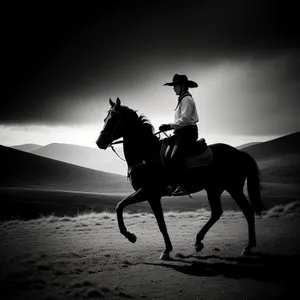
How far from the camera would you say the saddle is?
5.31 m

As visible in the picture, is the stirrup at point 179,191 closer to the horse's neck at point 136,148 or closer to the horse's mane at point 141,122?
the horse's neck at point 136,148

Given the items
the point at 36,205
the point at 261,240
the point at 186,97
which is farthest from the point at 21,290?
the point at 36,205

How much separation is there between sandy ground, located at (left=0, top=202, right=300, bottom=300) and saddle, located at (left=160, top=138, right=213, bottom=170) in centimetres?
186

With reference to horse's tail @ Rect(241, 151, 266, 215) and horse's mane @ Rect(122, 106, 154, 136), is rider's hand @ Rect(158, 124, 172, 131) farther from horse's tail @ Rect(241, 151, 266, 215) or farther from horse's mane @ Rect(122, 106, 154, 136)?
horse's tail @ Rect(241, 151, 266, 215)

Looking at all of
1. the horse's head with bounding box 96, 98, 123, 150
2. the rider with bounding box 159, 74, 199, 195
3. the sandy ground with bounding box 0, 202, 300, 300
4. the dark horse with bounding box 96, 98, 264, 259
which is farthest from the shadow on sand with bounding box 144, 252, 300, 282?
the horse's head with bounding box 96, 98, 123, 150

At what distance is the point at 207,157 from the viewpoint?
5387 mm

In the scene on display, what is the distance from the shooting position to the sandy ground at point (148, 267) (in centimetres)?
382

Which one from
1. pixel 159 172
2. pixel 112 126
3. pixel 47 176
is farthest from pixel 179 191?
pixel 47 176

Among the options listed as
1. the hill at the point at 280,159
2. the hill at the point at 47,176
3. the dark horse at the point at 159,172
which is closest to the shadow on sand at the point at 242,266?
the dark horse at the point at 159,172

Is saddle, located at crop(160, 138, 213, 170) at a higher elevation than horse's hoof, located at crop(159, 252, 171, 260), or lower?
higher

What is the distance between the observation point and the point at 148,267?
188 inches

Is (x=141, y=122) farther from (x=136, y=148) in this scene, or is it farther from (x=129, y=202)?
(x=129, y=202)

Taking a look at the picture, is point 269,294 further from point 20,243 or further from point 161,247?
point 20,243

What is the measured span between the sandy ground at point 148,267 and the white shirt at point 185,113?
2645mm
